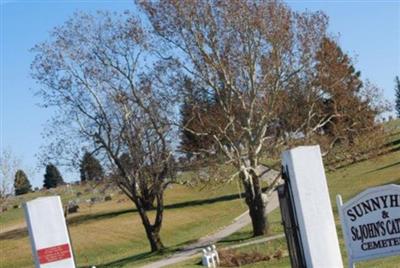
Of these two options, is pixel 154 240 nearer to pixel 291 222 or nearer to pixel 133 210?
pixel 133 210

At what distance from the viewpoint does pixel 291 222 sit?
Answer: 9234 mm

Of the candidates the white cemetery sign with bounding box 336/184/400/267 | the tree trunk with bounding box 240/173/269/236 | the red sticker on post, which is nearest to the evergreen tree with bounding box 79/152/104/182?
the tree trunk with bounding box 240/173/269/236

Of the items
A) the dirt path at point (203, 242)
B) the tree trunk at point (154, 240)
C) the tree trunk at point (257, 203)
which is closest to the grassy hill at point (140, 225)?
the tree trunk at point (257, 203)

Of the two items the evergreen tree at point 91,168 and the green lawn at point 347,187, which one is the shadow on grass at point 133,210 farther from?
the evergreen tree at point 91,168

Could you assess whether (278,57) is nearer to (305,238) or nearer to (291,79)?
(291,79)

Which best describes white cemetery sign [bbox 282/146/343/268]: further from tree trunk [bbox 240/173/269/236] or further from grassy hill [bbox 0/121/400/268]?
tree trunk [bbox 240/173/269/236]

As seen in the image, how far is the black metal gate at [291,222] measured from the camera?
29.9 feet

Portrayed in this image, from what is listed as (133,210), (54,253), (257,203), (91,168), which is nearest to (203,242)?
(257,203)

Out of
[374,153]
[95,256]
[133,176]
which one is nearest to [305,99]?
[374,153]

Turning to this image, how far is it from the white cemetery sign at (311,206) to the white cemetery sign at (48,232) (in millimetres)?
2983

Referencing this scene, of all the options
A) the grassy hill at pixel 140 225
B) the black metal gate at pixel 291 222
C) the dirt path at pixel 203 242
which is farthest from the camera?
the grassy hill at pixel 140 225

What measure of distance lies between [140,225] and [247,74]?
66.2ft

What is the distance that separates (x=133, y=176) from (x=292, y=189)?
25764 mm

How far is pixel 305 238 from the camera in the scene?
29.2ft
